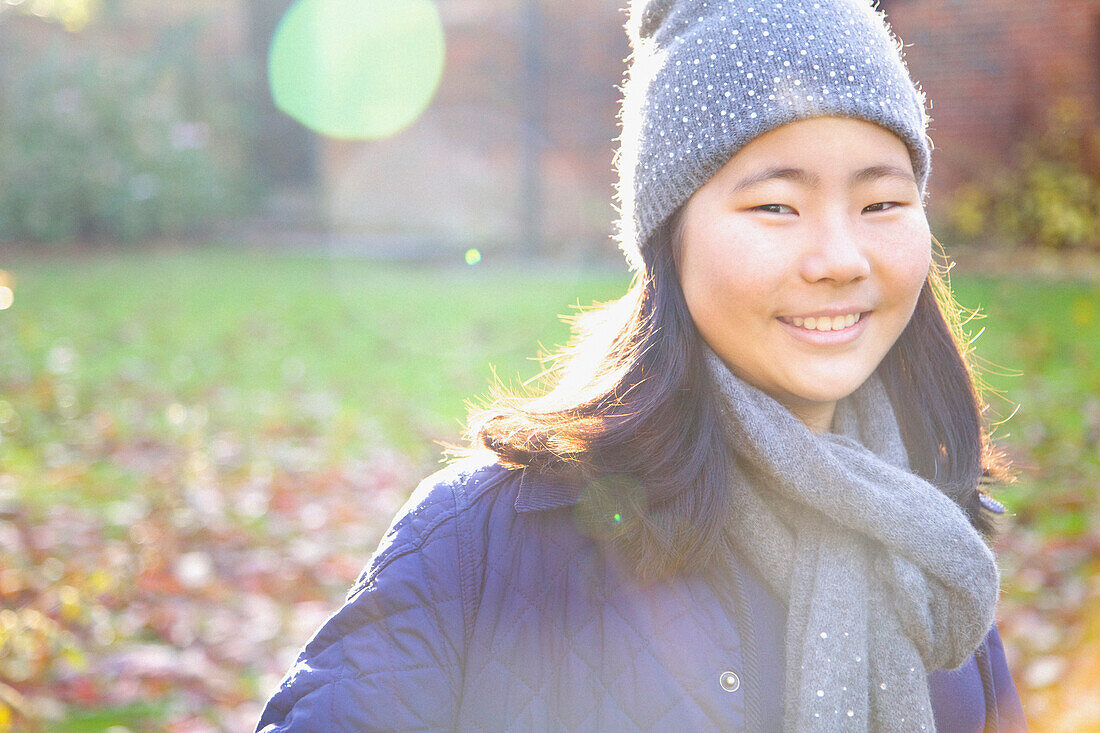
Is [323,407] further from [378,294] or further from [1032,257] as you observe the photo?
[1032,257]

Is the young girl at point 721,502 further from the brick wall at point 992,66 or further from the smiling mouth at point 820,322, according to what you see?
the brick wall at point 992,66

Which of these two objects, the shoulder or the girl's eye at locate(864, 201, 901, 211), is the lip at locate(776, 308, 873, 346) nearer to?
the girl's eye at locate(864, 201, 901, 211)

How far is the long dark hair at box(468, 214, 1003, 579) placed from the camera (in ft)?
5.06

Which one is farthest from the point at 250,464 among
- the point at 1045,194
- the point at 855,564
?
the point at 1045,194

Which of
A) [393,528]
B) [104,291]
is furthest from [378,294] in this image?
[393,528]

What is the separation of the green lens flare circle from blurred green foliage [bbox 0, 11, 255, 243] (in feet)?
6.03

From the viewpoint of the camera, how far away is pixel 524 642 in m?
1.49

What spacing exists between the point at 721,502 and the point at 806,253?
425 millimetres

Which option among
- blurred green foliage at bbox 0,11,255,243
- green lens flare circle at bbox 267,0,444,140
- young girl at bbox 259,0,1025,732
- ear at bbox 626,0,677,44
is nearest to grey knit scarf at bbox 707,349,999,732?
young girl at bbox 259,0,1025,732

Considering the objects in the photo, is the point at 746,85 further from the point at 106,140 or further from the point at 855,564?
the point at 106,140

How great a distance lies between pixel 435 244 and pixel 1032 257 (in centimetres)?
822

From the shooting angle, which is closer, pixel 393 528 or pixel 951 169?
pixel 393 528

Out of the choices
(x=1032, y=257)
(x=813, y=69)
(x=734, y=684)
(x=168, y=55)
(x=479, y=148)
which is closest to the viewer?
(x=734, y=684)

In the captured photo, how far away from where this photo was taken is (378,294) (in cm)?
1066
